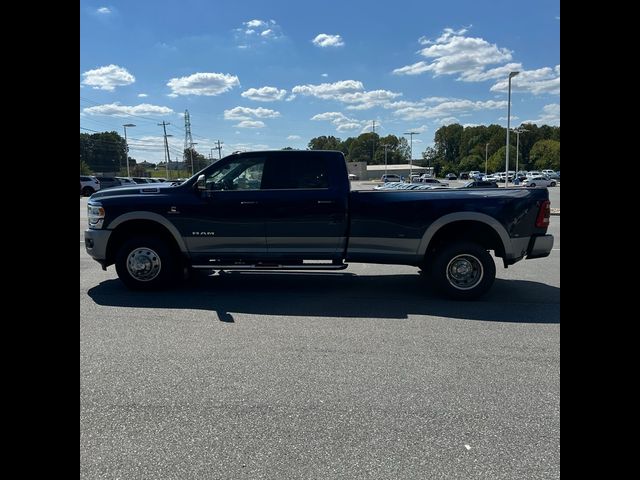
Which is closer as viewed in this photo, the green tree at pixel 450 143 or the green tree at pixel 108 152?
the green tree at pixel 108 152

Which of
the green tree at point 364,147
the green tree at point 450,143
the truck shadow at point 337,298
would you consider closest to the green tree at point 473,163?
the green tree at point 450,143

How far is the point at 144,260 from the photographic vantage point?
6.75 m

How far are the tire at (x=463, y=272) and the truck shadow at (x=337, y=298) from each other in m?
0.17

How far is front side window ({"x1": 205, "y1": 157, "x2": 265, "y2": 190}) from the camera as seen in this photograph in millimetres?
6781

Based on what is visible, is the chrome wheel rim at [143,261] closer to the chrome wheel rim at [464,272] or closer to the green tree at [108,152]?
the chrome wheel rim at [464,272]

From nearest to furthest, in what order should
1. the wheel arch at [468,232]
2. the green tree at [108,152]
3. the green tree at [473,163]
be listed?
the wheel arch at [468,232]
the green tree at [108,152]
the green tree at [473,163]

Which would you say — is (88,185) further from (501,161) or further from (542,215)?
(501,161)

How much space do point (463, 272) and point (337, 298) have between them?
1724mm

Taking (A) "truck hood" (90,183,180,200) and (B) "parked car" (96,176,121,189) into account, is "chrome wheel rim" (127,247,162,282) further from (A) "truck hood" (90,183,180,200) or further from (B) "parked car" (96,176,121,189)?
(B) "parked car" (96,176,121,189)

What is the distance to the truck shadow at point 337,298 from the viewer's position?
5828 mm
